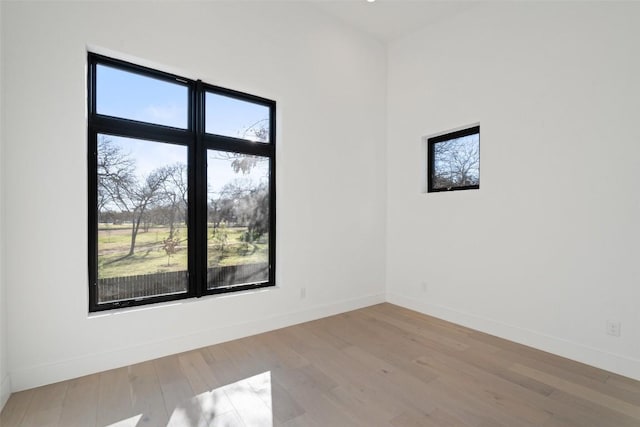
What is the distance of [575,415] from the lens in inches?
73.4

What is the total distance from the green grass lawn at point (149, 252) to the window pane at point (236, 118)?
992 mm

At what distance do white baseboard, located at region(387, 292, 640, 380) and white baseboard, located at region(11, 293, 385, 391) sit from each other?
1.33 m

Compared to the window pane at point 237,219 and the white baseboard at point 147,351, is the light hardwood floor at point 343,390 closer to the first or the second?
the white baseboard at point 147,351

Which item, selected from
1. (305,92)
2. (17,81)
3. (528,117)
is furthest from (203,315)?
(528,117)

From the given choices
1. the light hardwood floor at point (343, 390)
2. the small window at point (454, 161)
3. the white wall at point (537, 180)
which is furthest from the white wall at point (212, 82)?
the white wall at point (537, 180)

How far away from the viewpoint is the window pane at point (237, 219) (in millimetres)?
3020

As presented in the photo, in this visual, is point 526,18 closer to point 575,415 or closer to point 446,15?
point 446,15

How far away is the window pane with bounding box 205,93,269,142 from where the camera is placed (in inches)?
119

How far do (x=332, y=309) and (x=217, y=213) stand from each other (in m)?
1.78

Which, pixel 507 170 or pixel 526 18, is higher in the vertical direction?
pixel 526 18

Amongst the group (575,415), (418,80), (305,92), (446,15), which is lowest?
(575,415)

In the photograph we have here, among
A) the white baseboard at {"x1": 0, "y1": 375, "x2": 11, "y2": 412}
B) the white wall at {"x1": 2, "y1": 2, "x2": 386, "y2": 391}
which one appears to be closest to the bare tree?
the white wall at {"x1": 2, "y1": 2, "x2": 386, "y2": 391}

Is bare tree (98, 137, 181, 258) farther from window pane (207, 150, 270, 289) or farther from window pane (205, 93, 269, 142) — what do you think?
window pane (205, 93, 269, 142)

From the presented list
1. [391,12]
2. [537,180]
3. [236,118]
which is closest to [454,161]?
[537,180]
